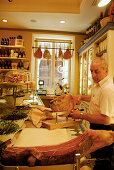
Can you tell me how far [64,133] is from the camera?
1185 millimetres

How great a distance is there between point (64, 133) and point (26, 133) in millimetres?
318

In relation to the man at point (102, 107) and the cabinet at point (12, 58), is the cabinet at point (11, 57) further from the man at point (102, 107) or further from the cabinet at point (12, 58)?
the man at point (102, 107)

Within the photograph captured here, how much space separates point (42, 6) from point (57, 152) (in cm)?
381

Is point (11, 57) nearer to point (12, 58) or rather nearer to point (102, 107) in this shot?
point (12, 58)

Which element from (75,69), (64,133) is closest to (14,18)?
(75,69)

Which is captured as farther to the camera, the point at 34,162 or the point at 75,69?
the point at 75,69

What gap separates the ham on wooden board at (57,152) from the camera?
64cm

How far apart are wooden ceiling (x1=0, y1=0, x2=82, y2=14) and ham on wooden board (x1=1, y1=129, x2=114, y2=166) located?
360 cm

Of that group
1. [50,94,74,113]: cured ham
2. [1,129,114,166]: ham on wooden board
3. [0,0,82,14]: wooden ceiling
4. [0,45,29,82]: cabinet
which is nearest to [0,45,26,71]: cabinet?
[0,45,29,82]: cabinet

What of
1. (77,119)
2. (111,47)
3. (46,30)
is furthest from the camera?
(46,30)

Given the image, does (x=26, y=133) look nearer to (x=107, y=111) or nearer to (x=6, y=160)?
(x=6, y=160)

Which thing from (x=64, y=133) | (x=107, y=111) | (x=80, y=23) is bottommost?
Answer: (x=64, y=133)

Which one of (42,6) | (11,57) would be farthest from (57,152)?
(11,57)

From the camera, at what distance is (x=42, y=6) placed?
364 centimetres
